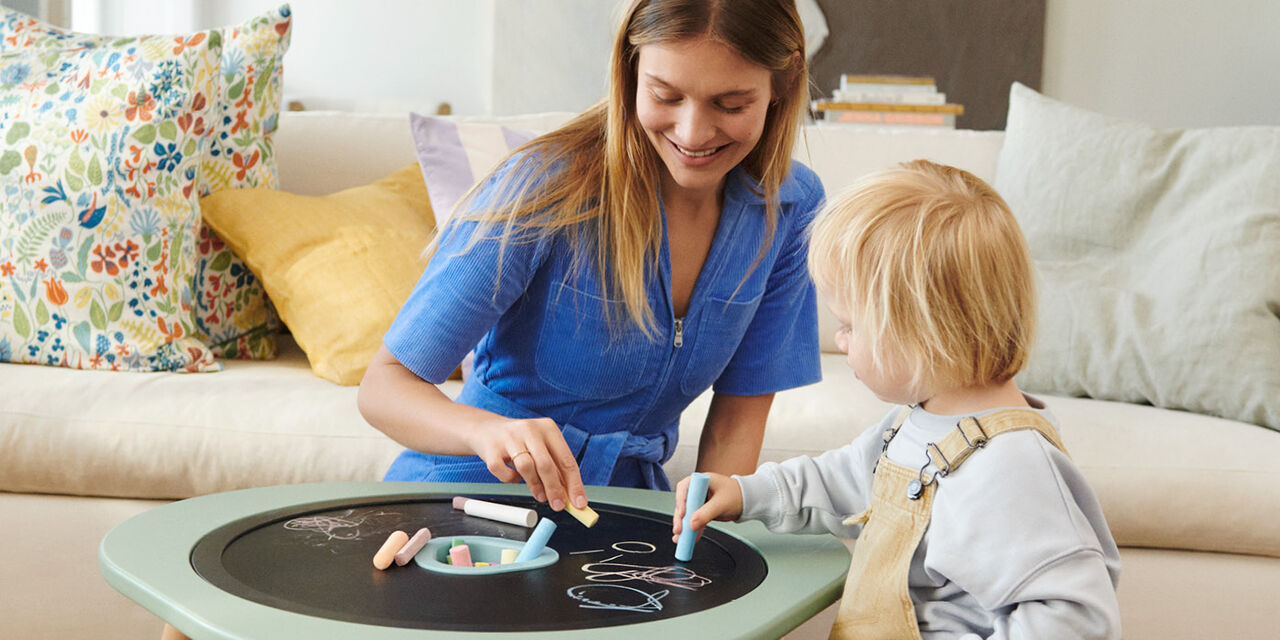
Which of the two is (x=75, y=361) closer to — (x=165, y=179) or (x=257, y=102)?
(x=165, y=179)

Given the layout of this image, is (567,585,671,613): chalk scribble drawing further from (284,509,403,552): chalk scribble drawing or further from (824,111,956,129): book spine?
(824,111,956,129): book spine

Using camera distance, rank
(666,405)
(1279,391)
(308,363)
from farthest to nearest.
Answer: (308,363), (1279,391), (666,405)

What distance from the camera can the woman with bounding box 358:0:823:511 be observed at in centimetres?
109

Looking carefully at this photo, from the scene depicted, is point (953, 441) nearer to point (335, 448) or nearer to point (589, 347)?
point (589, 347)

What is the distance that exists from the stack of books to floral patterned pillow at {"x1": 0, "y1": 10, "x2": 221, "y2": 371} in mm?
1460

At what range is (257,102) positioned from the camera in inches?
77.6

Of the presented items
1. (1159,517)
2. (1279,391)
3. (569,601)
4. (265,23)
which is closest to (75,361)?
(265,23)

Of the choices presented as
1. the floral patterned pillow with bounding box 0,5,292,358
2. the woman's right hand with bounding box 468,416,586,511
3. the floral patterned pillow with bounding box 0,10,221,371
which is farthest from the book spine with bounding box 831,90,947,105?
the woman's right hand with bounding box 468,416,586,511

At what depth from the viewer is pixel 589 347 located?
3.96 feet

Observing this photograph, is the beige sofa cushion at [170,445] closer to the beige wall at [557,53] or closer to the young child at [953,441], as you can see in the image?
the young child at [953,441]

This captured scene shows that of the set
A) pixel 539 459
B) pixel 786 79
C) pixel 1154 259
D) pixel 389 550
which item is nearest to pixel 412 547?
pixel 389 550

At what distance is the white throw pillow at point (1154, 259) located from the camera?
67.6 inches

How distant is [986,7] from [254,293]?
238cm

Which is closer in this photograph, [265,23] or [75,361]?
[75,361]
